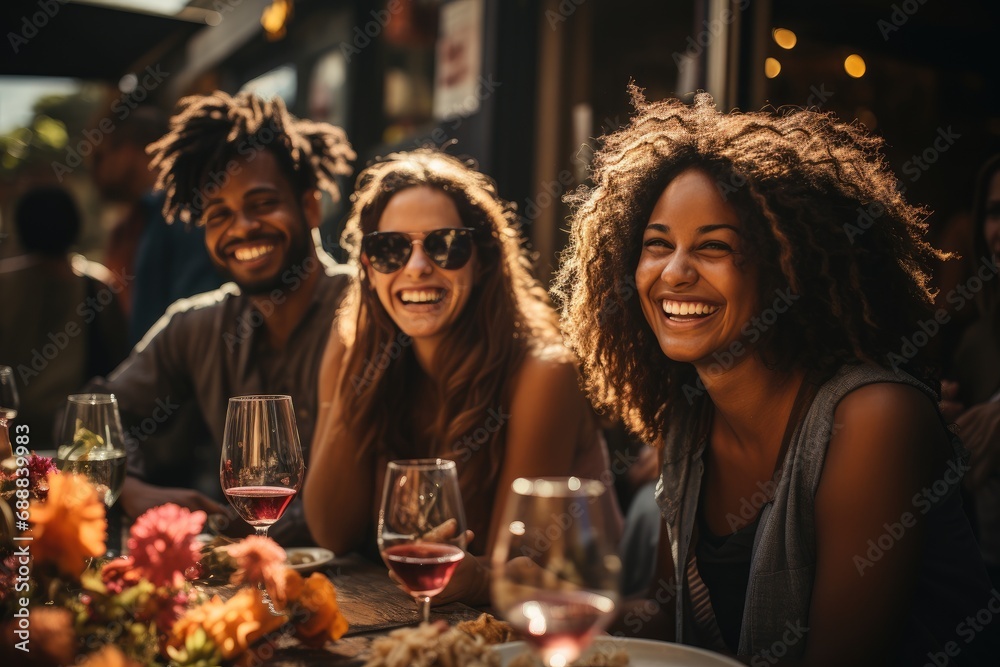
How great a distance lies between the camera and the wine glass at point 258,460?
60.4 inches

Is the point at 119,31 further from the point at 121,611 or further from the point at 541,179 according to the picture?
the point at 121,611

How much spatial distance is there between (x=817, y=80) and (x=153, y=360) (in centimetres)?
256

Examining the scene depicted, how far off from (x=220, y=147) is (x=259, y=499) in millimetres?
1809

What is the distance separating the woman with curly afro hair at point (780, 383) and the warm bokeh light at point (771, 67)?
1.11m

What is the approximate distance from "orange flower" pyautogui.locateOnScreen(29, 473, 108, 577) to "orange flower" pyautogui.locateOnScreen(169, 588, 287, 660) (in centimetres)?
16

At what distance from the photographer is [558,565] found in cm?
94

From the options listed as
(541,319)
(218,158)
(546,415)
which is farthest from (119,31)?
(546,415)

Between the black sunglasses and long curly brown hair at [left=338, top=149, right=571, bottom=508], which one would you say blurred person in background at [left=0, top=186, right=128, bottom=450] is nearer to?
long curly brown hair at [left=338, top=149, right=571, bottom=508]

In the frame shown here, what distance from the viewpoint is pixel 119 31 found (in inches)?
203

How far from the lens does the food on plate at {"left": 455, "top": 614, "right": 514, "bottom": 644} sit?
51.9 inches

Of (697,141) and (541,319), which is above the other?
(697,141)
